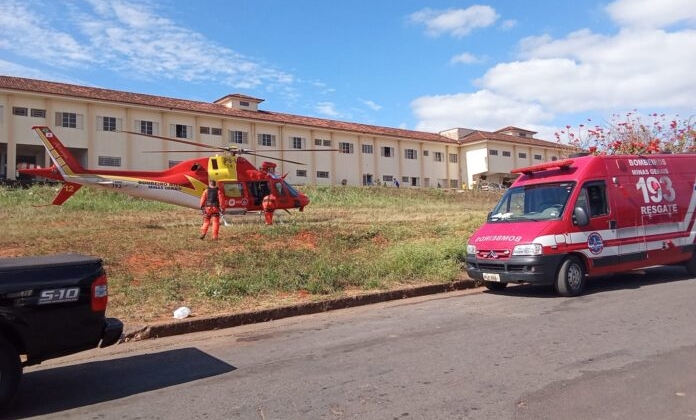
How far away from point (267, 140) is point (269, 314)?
128 feet

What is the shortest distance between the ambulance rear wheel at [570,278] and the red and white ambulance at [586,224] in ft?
0.05

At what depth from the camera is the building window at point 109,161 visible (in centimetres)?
3843

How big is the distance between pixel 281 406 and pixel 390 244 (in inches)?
Answer: 405

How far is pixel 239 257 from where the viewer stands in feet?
39.1

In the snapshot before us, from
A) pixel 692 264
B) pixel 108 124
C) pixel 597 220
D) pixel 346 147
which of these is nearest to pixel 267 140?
pixel 346 147

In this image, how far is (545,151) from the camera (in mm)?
65500

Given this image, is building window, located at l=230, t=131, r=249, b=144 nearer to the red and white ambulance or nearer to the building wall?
the building wall

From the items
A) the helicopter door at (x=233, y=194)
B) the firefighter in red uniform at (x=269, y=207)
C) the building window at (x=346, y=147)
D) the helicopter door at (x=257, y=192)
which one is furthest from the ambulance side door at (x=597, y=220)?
the building window at (x=346, y=147)

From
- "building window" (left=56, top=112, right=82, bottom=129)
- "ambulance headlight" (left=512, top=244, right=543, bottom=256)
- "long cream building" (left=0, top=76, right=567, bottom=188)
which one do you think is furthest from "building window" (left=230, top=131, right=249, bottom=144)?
"ambulance headlight" (left=512, top=244, right=543, bottom=256)

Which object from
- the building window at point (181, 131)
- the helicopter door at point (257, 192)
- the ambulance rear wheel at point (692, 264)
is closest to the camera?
the ambulance rear wheel at point (692, 264)

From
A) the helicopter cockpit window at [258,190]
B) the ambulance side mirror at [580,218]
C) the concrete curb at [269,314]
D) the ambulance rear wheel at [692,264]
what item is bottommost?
the concrete curb at [269,314]

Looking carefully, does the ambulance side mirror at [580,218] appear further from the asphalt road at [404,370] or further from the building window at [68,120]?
the building window at [68,120]

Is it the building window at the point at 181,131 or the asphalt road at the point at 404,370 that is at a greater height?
the building window at the point at 181,131

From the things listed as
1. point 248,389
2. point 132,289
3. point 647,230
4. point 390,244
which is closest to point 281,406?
point 248,389
